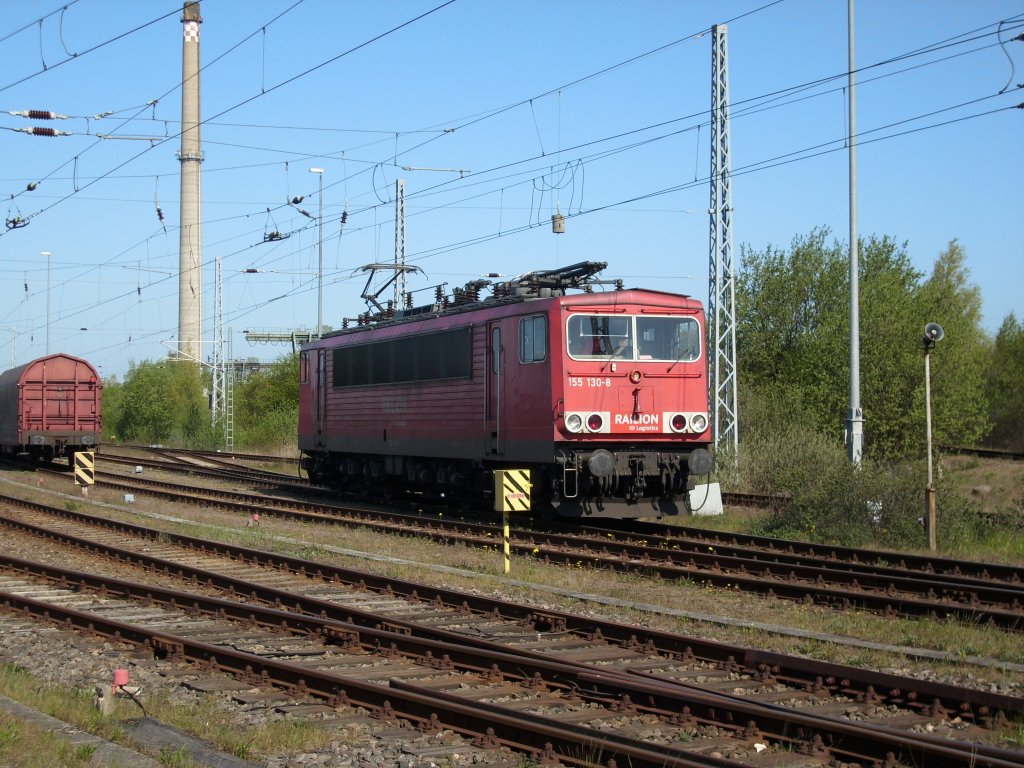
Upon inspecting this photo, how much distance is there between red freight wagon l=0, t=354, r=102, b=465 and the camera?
3566 cm

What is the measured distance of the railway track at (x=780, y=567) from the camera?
11.9m

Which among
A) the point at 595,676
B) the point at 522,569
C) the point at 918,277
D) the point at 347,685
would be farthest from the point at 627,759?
the point at 918,277

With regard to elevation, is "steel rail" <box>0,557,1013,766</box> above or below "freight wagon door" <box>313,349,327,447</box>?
below

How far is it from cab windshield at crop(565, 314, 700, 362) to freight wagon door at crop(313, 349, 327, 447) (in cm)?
1036

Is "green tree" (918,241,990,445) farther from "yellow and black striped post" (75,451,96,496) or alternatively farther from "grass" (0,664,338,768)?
"grass" (0,664,338,768)

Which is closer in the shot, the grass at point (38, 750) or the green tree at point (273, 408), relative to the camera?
the grass at point (38, 750)

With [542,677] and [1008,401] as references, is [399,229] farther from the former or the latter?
[1008,401]

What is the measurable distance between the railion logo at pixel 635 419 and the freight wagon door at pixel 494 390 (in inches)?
88.5

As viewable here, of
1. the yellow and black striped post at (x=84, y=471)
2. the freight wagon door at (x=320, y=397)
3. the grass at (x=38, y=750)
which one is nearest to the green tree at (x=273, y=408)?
the yellow and black striped post at (x=84, y=471)

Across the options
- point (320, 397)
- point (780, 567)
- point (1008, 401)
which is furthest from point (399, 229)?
point (1008, 401)

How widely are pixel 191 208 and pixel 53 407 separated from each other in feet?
145

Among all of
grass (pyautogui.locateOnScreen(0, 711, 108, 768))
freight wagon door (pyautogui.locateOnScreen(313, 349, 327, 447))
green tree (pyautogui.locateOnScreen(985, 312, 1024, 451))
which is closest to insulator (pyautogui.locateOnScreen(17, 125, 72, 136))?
freight wagon door (pyautogui.locateOnScreen(313, 349, 327, 447))

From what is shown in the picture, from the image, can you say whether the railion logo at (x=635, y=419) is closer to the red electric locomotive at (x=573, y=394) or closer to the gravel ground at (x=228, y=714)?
the red electric locomotive at (x=573, y=394)

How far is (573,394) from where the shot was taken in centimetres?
1752
